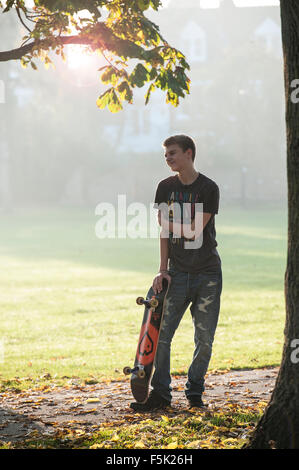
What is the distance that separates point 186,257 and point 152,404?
1.27 m

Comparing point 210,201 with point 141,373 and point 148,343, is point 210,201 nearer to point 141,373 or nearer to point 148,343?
point 148,343

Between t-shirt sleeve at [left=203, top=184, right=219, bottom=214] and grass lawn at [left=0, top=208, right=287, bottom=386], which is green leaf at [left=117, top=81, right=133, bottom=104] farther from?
grass lawn at [left=0, top=208, right=287, bottom=386]

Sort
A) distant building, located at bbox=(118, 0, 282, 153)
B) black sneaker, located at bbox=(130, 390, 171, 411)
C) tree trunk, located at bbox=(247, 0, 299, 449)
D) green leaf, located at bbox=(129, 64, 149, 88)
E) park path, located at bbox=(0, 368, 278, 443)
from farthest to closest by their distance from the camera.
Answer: distant building, located at bbox=(118, 0, 282, 153) → green leaf, located at bbox=(129, 64, 149, 88) → black sneaker, located at bbox=(130, 390, 171, 411) → park path, located at bbox=(0, 368, 278, 443) → tree trunk, located at bbox=(247, 0, 299, 449)

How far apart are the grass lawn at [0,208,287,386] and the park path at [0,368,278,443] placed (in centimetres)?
120

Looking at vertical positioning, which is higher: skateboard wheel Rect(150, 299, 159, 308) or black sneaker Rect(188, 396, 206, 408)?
skateboard wheel Rect(150, 299, 159, 308)

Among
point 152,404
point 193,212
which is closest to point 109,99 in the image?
point 193,212

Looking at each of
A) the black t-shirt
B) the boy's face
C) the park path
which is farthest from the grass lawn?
the boy's face

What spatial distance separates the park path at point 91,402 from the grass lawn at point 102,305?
47.2 inches

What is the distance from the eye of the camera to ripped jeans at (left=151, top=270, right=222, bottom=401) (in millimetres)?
6184

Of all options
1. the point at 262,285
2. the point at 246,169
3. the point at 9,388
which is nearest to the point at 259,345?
the point at 9,388

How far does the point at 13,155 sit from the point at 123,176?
A: 26.7ft

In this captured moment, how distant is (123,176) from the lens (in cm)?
5588

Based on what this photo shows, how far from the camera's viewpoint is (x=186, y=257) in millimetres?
6180
